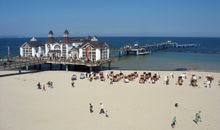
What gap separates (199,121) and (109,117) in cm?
500

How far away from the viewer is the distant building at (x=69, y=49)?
40688mm

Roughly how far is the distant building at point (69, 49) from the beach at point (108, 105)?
9753 mm

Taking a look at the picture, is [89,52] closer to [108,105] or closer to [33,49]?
[33,49]

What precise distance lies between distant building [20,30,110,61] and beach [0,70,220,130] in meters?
9.75

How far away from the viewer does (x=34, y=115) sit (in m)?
19.1

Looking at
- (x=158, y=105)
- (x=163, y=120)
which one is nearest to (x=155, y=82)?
(x=158, y=105)

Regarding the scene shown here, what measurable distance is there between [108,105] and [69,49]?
23475 millimetres

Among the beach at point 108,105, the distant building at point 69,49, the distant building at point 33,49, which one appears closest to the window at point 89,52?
the distant building at point 69,49

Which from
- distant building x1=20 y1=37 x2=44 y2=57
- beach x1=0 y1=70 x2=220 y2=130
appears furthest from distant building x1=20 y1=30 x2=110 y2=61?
beach x1=0 y1=70 x2=220 y2=130

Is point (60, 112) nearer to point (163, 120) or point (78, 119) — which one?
point (78, 119)

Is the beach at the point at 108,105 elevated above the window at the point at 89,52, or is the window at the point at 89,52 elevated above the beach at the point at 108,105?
the window at the point at 89,52

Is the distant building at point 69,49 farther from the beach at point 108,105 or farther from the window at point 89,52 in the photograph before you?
the beach at point 108,105

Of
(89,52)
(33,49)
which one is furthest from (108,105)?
(33,49)

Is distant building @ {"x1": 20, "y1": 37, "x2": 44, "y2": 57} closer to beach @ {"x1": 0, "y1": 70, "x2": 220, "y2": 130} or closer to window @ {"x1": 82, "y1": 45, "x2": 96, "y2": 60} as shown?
window @ {"x1": 82, "y1": 45, "x2": 96, "y2": 60}
